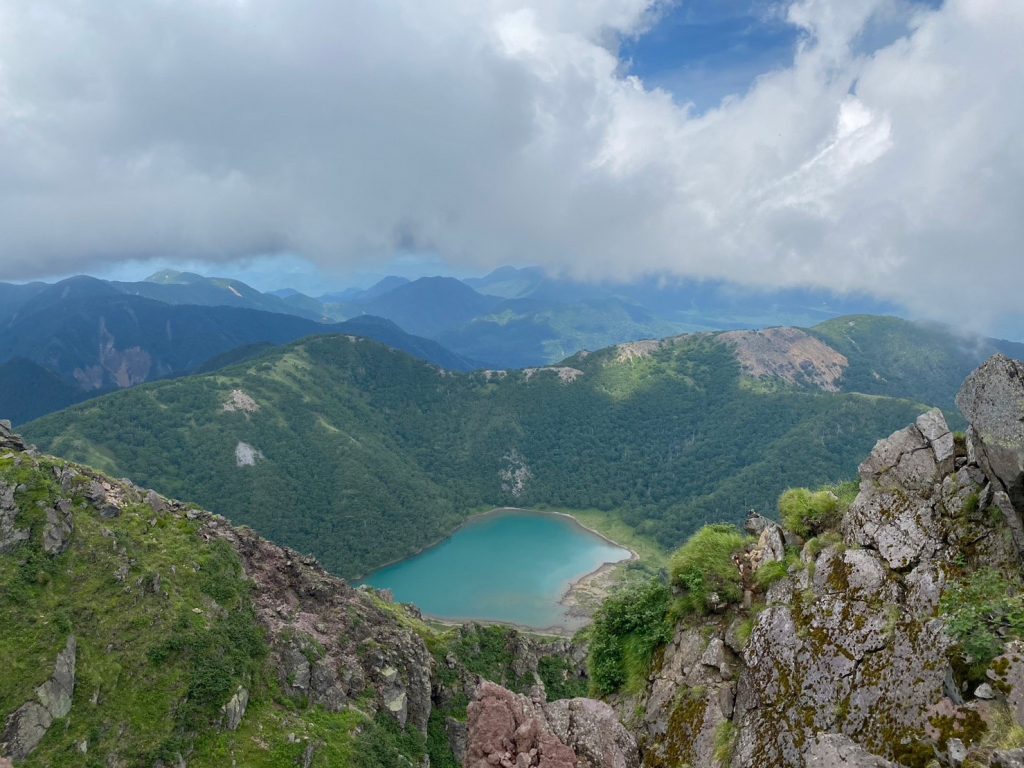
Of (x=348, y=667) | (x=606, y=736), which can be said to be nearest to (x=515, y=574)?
(x=348, y=667)

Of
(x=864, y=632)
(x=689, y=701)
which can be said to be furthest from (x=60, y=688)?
(x=864, y=632)

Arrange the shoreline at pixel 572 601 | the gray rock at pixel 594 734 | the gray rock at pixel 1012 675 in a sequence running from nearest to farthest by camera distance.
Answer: the gray rock at pixel 1012 675
the gray rock at pixel 594 734
the shoreline at pixel 572 601

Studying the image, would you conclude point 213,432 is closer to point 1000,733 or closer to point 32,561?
point 32,561

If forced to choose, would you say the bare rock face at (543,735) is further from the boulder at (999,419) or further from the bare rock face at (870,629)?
the boulder at (999,419)

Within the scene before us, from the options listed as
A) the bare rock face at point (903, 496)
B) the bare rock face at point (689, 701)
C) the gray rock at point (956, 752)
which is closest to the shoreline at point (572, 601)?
the bare rock face at point (689, 701)

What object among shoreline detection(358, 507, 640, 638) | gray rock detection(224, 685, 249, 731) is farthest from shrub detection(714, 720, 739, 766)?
shoreline detection(358, 507, 640, 638)

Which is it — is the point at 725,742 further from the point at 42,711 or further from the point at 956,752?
the point at 42,711
